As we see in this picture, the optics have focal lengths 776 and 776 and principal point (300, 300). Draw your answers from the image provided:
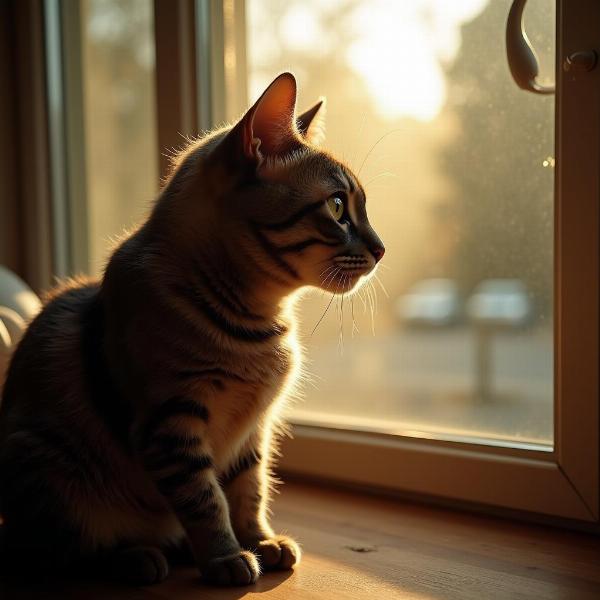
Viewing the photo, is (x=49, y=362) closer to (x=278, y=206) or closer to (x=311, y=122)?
(x=278, y=206)

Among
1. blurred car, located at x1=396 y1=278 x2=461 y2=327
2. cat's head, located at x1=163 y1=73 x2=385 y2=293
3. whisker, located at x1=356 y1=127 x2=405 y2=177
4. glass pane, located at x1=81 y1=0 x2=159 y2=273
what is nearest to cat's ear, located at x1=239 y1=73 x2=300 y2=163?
cat's head, located at x1=163 y1=73 x2=385 y2=293

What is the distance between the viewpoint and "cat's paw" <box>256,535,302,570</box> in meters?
1.20

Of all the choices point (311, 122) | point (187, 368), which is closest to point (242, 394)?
point (187, 368)

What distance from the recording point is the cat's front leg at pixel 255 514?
3.94ft

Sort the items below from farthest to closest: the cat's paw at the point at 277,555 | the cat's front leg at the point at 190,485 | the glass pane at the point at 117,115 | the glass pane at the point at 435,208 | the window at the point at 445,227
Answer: the glass pane at the point at 117,115 < the glass pane at the point at 435,208 < the window at the point at 445,227 < the cat's paw at the point at 277,555 < the cat's front leg at the point at 190,485

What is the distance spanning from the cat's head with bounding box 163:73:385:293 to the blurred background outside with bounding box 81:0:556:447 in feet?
0.63

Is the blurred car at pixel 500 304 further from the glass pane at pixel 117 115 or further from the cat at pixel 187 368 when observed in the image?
the glass pane at pixel 117 115

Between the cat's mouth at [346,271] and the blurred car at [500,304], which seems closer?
the cat's mouth at [346,271]

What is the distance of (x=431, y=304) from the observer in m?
1.70

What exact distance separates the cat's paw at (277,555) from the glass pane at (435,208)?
436mm

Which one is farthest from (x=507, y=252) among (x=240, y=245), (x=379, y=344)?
(x=240, y=245)

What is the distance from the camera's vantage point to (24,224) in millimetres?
2324

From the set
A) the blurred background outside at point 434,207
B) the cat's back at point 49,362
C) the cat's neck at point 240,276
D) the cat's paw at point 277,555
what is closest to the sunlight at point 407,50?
the blurred background outside at point 434,207

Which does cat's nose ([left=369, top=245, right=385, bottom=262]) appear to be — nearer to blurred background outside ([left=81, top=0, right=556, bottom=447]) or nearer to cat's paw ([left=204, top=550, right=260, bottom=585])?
blurred background outside ([left=81, top=0, right=556, bottom=447])
